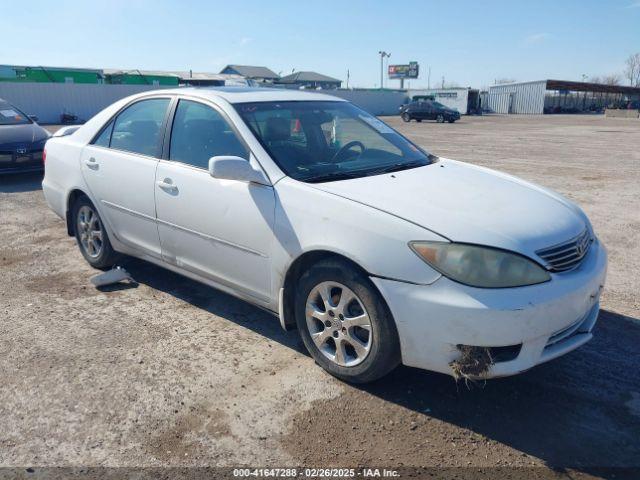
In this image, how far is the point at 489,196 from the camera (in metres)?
3.26

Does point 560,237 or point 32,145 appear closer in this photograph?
point 560,237

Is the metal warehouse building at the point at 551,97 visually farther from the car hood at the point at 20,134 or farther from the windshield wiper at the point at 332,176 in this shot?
the windshield wiper at the point at 332,176

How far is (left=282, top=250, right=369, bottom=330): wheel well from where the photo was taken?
3026 mm

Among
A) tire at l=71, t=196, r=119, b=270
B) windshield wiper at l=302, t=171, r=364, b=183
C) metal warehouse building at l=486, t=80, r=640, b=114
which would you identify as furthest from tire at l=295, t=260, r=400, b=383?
metal warehouse building at l=486, t=80, r=640, b=114

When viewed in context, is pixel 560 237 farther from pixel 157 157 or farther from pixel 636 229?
pixel 636 229

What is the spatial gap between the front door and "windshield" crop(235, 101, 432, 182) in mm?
225

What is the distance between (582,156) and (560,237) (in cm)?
1344

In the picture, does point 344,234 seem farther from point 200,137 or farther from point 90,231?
point 90,231

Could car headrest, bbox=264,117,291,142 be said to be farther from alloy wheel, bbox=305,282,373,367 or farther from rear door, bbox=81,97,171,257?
alloy wheel, bbox=305,282,373,367

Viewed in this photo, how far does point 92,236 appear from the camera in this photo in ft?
16.4

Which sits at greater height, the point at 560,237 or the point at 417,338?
the point at 560,237

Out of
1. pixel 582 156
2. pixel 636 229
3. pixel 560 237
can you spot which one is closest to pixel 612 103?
pixel 582 156

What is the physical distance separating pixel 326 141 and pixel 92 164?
214 cm

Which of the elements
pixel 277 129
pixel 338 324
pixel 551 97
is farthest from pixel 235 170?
pixel 551 97
